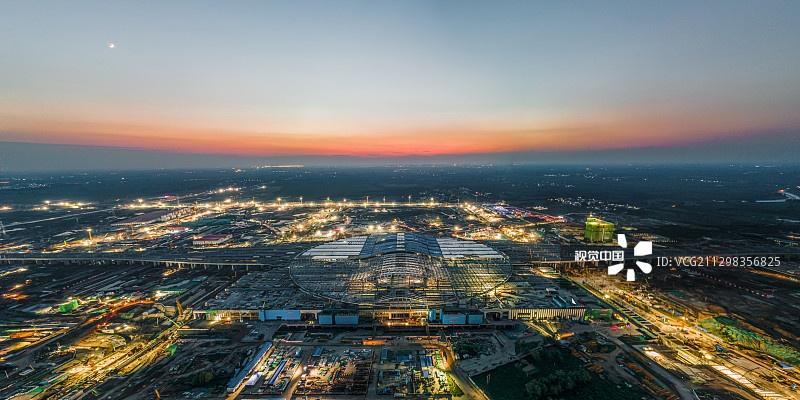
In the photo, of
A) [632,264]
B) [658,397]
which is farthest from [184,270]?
[632,264]

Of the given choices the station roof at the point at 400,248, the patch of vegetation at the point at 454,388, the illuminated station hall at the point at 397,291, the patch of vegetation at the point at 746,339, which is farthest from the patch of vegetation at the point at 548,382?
the station roof at the point at 400,248

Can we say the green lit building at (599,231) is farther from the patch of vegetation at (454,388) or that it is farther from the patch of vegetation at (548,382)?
the patch of vegetation at (454,388)

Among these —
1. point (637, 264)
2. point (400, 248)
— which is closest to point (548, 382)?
point (400, 248)

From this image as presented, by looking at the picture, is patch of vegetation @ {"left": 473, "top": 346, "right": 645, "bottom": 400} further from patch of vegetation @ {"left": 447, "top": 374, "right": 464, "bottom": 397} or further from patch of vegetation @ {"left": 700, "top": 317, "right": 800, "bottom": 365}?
patch of vegetation @ {"left": 700, "top": 317, "right": 800, "bottom": 365}

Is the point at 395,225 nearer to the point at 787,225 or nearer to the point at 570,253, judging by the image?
the point at 570,253

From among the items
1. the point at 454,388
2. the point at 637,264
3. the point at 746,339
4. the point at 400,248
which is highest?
the point at 400,248

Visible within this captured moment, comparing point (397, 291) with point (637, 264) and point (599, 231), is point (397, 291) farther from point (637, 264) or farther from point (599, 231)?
point (599, 231)

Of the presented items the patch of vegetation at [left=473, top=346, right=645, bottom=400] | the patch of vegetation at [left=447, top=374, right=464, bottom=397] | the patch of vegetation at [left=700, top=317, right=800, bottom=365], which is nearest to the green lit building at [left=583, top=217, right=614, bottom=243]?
the patch of vegetation at [left=700, top=317, right=800, bottom=365]
